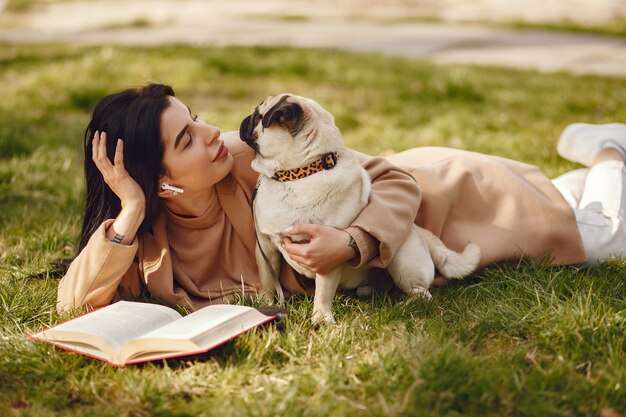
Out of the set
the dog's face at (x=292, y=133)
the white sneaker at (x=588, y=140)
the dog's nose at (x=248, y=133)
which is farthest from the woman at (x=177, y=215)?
the white sneaker at (x=588, y=140)

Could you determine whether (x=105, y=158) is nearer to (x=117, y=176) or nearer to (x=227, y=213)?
(x=117, y=176)

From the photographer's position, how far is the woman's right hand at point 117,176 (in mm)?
2820

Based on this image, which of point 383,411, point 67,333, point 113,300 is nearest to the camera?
point 383,411

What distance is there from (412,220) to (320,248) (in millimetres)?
540

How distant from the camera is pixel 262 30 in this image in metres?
12.1

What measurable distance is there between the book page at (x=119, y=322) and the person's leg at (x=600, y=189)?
80.7 inches

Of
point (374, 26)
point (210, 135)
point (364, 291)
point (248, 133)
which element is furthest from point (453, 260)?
point (374, 26)

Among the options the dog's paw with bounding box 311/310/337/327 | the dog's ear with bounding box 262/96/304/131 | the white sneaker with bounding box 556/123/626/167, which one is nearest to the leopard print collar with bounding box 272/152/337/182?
the dog's ear with bounding box 262/96/304/131

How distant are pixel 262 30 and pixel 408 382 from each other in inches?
419

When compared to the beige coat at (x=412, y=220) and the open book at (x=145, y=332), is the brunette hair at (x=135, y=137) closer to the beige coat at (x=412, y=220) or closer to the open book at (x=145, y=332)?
the beige coat at (x=412, y=220)

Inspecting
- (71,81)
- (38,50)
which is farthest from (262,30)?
(71,81)

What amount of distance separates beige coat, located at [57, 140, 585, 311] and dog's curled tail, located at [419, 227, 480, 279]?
66mm

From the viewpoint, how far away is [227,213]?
307cm

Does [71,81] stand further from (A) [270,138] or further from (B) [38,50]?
(A) [270,138]
